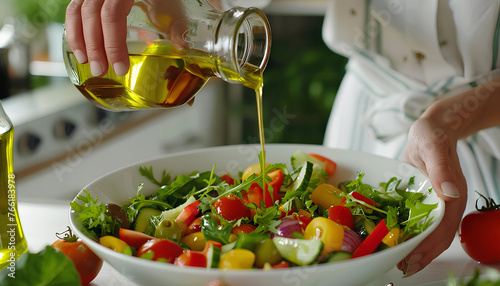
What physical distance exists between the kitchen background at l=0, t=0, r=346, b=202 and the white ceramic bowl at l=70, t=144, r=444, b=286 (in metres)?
0.96

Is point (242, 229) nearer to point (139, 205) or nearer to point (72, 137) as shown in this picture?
point (139, 205)

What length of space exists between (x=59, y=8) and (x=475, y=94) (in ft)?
6.30

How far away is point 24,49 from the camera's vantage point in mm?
2361

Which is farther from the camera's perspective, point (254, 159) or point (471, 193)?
point (471, 193)

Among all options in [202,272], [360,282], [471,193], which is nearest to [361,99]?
[471,193]

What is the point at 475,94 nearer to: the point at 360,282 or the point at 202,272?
the point at 360,282

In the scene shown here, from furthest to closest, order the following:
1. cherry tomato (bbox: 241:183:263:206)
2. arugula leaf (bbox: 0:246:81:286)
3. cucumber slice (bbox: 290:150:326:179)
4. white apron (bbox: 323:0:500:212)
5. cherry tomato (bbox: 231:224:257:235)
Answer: white apron (bbox: 323:0:500:212), cucumber slice (bbox: 290:150:326:179), cherry tomato (bbox: 241:183:263:206), cherry tomato (bbox: 231:224:257:235), arugula leaf (bbox: 0:246:81:286)

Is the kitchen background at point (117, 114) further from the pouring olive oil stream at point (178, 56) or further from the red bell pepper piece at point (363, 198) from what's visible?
the red bell pepper piece at point (363, 198)

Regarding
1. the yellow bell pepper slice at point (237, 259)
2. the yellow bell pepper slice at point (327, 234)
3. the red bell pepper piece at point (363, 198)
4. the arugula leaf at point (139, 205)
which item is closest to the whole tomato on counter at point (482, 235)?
the red bell pepper piece at point (363, 198)

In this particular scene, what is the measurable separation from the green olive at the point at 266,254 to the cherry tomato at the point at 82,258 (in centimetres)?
26

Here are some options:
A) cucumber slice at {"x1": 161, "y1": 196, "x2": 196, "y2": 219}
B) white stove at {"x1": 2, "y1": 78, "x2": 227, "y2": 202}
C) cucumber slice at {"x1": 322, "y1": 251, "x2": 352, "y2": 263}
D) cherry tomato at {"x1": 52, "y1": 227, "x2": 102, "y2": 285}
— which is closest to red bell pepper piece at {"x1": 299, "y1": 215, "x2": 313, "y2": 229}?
cucumber slice at {"x1": 322, "y1": 251, "x2": 352, "y2": 263}

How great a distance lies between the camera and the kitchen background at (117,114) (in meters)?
2.06

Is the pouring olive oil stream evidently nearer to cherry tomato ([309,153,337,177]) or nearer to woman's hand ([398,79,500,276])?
cherry tomato ([309,153,337,177])

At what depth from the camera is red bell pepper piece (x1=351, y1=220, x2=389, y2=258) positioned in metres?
0.78
